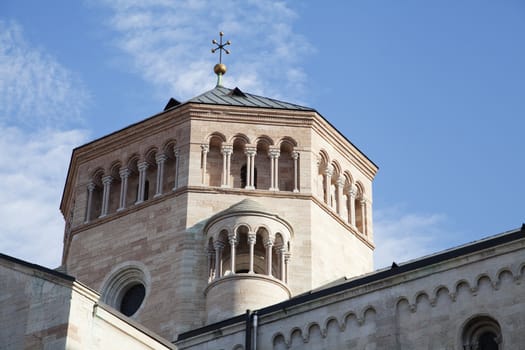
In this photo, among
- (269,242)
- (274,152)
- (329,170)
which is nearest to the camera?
(269,242)

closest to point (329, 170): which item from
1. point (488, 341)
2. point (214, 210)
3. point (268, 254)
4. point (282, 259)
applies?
point (214, 210)

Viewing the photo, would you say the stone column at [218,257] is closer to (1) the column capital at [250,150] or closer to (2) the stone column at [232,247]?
(2) the stone column at [232,247]

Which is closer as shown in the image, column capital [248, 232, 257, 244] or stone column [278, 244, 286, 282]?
column capital [248, 232, 257, 244]

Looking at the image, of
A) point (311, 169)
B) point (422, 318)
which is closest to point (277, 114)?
point (311, 169)

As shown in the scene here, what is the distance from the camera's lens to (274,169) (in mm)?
42062

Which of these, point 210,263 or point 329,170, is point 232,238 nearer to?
point 210,263

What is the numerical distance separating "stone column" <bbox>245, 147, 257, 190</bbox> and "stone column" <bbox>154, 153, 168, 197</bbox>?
2.86 m

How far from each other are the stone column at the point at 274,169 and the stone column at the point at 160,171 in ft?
12.0

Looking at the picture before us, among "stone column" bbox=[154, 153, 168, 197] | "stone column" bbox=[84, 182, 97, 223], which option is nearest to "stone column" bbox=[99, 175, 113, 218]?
"stone column" bbox=[84, 182, 97, 223]

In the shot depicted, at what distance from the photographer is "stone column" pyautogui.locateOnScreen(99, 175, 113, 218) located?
1697 inches

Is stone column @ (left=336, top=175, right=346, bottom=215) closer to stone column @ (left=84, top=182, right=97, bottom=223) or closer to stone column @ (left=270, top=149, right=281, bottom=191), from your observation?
stone column @ (left=270, top=149, right=281, bottom=191)

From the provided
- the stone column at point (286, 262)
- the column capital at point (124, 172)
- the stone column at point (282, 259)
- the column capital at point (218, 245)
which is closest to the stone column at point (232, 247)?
the column capital at point (218, 245)

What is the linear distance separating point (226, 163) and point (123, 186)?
3.86 m

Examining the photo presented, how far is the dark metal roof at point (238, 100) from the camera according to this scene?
43.6 metres
